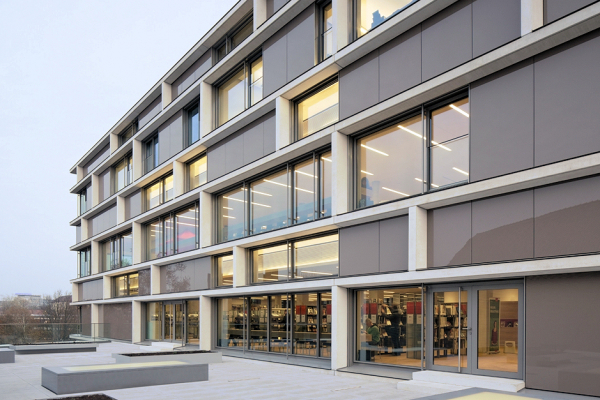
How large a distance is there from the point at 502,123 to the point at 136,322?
28334 mm

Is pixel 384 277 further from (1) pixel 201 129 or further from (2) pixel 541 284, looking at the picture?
(1) pixel 201 129

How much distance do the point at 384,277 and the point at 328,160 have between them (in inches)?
212

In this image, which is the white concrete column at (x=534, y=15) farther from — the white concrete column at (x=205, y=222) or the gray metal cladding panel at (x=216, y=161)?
the white concrete column at (x=205, y=222)

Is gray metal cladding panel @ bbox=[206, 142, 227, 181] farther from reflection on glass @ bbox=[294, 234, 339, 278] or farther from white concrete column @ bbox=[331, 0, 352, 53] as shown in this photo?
white concrete column @ bbox=[331, 0, 352, 53]

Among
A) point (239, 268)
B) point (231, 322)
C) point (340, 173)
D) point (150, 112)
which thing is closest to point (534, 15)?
point (340, 173)

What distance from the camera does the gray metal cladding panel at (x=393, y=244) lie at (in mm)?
15680

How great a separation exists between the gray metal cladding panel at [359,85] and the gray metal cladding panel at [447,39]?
6.77 ft

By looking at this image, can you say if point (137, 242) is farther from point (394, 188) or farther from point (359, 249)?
point (394, 188)

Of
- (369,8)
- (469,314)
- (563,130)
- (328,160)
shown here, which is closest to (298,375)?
(469,314)

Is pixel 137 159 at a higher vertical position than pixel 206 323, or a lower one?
higher

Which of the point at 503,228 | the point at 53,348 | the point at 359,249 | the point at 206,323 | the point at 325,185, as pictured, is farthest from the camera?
the point at 53,348

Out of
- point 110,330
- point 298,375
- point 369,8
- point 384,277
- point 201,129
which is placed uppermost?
point 369,8

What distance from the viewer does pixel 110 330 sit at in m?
39.1

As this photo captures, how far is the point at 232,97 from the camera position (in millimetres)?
25703
